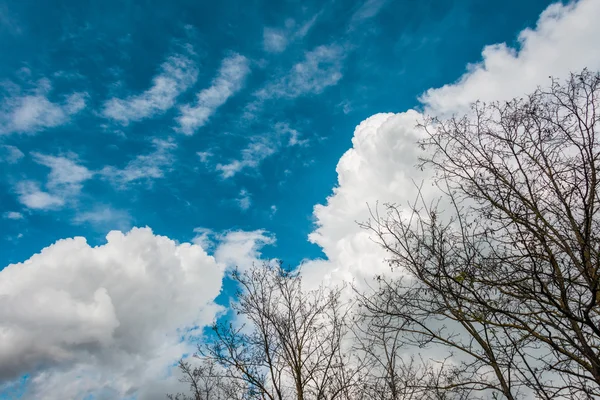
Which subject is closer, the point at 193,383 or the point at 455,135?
the point at 455,135

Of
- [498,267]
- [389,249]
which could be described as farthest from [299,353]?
[498,267]

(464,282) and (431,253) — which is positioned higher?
(431,253)

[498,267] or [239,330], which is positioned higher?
[239,330]

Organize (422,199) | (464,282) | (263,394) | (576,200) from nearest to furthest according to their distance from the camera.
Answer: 1. (464,282)
2. (422,199)
3. (576,200)
4. (263,394)

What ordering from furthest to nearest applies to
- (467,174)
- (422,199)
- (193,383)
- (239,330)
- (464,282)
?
(193,383) < (239,330) < (467,174) < (422,199) < (464,282)

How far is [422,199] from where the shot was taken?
529 cm

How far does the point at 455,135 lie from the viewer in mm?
6559

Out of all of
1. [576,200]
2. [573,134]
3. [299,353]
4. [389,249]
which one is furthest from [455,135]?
[299,353]

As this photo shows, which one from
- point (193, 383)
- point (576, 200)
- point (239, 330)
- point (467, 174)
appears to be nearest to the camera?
point (576, 200)

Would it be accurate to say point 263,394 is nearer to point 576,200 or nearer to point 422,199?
point 422,199

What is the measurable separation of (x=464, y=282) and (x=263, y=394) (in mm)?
9386

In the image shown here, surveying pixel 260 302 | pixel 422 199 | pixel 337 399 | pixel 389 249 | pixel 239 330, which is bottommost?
pixel 337 399

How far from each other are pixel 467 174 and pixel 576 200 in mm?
1608

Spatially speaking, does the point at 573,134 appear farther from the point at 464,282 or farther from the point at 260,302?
the point at 260,302
